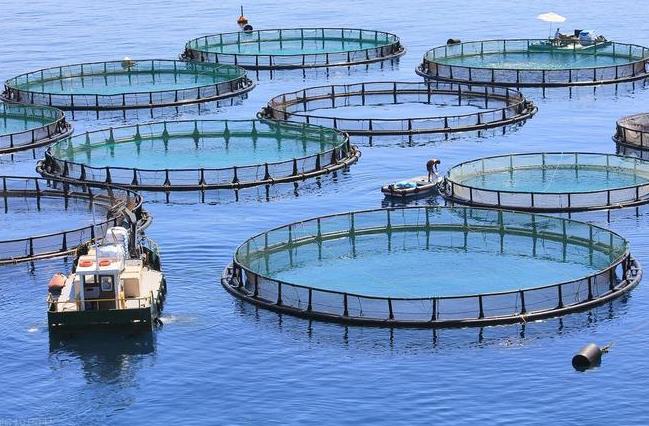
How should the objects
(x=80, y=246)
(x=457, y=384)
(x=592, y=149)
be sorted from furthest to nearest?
(x=592, y=149), (x=80, y=246), (x=457, y=384)

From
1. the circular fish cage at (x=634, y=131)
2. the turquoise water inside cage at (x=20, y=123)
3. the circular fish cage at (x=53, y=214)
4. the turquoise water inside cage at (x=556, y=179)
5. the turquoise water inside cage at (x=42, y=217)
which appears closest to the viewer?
the circular fish cage at (x=53, y=214)

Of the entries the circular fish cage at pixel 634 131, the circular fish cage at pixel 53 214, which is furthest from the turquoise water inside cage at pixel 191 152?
the circular fish cage at pixel 634 131

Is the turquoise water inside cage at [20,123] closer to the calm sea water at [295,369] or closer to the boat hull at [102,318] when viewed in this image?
the calm sea water at [295,369]

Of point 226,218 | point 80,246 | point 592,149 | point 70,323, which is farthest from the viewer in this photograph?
point 592,149

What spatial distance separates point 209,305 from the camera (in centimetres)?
13462

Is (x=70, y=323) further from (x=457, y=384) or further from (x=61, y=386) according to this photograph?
(x=457, y=384)

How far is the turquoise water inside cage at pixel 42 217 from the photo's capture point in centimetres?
15538

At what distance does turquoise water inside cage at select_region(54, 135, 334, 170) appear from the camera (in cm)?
17725

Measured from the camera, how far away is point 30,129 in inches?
7569

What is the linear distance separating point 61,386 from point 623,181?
64721 mm

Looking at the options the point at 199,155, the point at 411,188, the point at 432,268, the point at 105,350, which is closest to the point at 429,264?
the point at 432,268

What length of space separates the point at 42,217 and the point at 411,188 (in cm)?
3286

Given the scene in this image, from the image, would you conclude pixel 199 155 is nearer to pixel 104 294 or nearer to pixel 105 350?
pixel 104 294

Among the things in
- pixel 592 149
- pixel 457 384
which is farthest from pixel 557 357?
pixel 592 149
